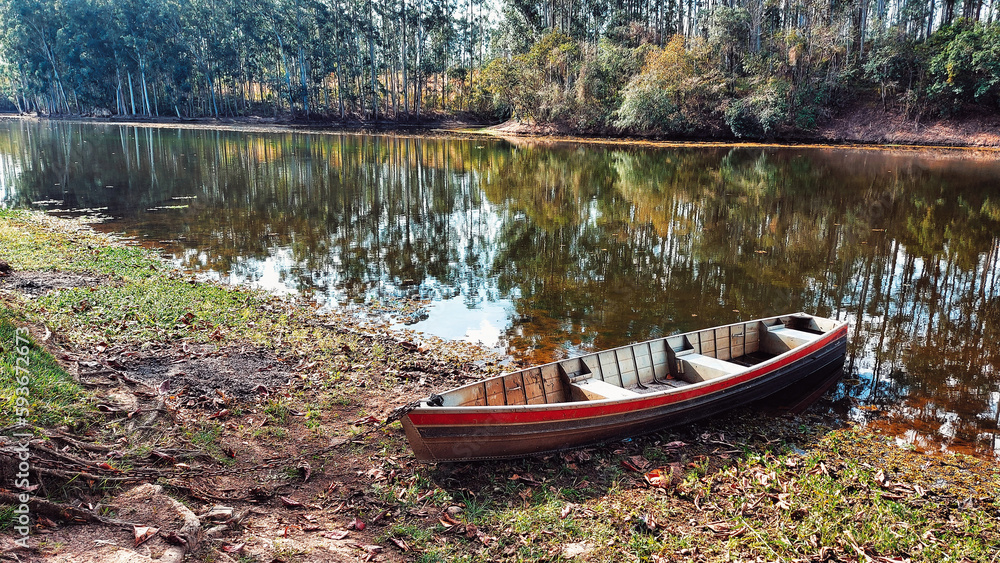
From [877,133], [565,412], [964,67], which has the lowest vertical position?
[565,412]

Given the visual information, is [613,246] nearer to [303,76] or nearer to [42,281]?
[42,281]

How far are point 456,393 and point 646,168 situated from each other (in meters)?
30.5

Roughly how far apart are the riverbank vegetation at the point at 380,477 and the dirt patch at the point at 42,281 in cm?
141

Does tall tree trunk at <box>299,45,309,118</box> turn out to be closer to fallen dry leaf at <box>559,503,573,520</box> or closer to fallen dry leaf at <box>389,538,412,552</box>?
fallen dry leaf at <box>559,503,573,520</box>

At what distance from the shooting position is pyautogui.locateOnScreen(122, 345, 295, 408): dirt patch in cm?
712

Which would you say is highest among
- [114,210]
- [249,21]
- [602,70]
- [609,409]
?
[249,21]

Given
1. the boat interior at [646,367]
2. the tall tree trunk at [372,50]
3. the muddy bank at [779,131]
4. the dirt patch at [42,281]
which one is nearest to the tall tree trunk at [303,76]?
the muddy bank at [779,131]

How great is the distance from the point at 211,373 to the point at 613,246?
38.2 feet

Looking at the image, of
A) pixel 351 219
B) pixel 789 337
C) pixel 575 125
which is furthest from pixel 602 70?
pixel 789 337

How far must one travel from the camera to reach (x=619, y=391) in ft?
23.9

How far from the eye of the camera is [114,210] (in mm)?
19969

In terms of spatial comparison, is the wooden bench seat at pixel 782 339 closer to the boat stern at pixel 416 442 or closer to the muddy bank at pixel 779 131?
the boat stern at pixel 416 442

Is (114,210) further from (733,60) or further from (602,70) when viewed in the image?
(733,60)

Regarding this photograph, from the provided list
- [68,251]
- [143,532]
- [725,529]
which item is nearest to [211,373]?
[143,532]
